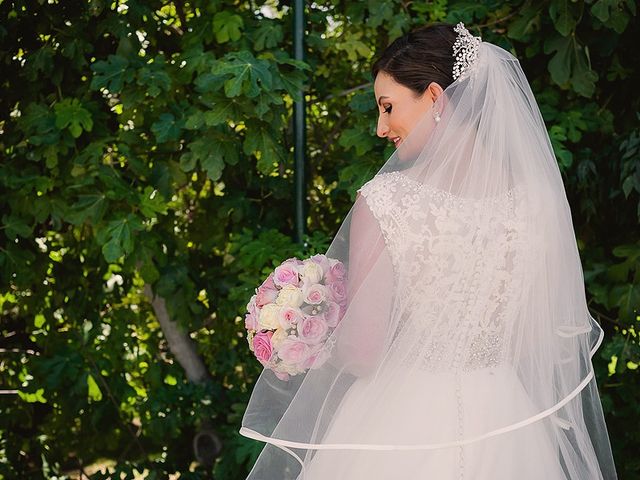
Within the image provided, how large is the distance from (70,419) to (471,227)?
3024 mm

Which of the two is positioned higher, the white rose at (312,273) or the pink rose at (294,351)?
the white rose at (312,273)

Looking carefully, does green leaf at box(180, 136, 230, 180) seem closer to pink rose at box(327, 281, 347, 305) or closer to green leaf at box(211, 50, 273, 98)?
green leaf at box(211, 50, 273, 98)

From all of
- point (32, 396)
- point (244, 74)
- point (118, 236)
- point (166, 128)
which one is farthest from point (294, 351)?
point (32, 396)

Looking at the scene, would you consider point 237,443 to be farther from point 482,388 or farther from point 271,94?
point 482,388

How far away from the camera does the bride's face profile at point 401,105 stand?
84.8 inches

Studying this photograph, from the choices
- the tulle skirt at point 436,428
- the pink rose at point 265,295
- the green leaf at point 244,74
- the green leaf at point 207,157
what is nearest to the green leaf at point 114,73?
the green leaf at point 207,157

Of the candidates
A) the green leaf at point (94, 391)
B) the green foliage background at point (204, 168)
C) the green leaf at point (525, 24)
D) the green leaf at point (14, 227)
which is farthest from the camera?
the green leaf at point (94, 391)

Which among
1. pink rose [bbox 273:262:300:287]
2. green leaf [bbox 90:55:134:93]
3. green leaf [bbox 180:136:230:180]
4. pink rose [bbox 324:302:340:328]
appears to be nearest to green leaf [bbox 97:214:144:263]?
green leaf [bbox 180:136:230:180]

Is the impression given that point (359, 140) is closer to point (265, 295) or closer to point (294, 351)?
point (265, 295)

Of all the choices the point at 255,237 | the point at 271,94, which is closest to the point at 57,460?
the point at 255,237

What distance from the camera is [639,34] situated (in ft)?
12.0

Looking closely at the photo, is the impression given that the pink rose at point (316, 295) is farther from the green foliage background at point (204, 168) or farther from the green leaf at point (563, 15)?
the green leaf at point (563, 15)

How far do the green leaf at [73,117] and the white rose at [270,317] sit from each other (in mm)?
1592

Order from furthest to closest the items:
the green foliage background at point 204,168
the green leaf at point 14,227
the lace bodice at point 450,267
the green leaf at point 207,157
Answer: the green leaf at point 14,227 < the green foliage background at point 204,168 < the green leaf at point 207,157 < the lace bodice at point 450,267
